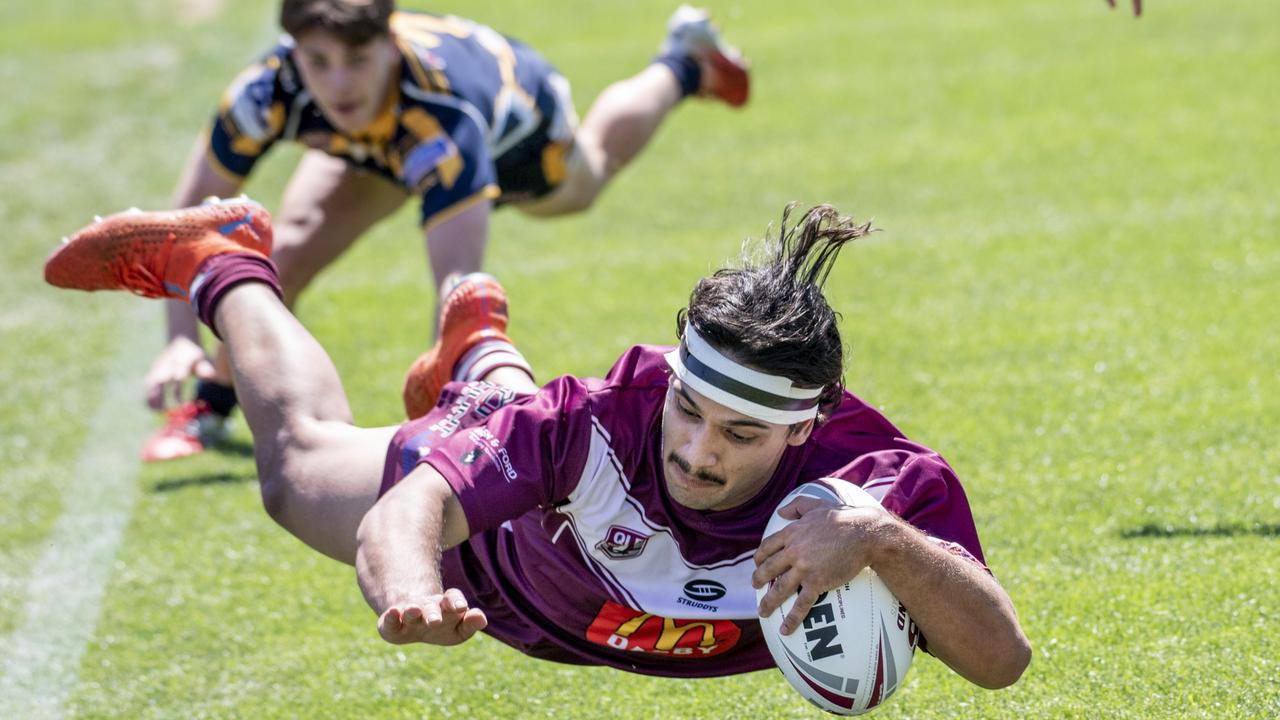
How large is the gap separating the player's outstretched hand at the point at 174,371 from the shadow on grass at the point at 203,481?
502 mm

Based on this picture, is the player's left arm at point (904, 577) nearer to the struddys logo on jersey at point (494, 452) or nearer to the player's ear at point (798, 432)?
the player's ear at point (798, 432)

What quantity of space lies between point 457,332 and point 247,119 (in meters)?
1.84

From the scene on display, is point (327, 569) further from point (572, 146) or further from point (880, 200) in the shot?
point (880, 200)

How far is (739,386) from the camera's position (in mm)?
3344

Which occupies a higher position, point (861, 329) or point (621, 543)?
point (621, 543)

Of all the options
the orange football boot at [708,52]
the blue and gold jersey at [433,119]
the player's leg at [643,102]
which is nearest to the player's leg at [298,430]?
the blue and gold jersey at [433,119]

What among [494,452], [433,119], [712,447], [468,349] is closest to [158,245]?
[468,349]

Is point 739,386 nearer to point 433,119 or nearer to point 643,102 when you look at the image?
point 433,119

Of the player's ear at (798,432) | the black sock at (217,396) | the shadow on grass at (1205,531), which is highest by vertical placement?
the player's ear at (798,432)

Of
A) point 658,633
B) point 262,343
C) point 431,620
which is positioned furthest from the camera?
point 262,343

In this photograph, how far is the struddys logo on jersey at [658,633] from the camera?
371 centimetres

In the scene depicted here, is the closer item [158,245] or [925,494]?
[925,494]

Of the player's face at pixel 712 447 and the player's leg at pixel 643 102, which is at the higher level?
the player's face at pixel 712 447

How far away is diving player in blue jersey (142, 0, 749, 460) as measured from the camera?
5.75 metres
